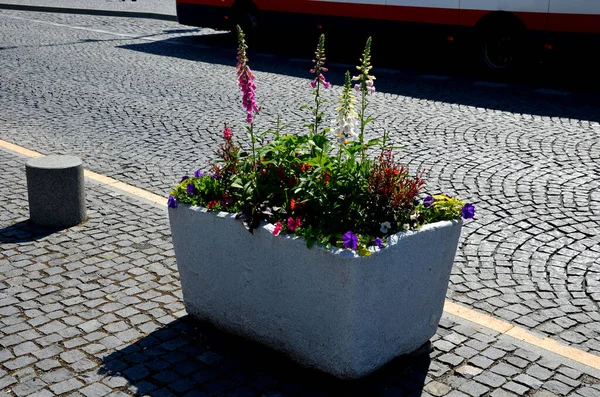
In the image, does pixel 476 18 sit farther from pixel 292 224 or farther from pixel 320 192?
pixel 292 224

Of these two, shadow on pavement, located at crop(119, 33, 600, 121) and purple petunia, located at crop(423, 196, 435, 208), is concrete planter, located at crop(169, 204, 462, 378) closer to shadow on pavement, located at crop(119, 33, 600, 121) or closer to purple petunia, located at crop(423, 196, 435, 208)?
purple petunia, located at crop(423, 196, 435, 208)

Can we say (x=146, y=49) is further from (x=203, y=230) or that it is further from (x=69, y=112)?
(x=203, y=230)

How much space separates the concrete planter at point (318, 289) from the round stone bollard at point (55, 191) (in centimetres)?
200

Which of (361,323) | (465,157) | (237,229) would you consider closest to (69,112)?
(465,157)

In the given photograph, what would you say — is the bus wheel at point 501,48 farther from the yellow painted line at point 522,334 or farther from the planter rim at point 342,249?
the planter rim at point 342,249

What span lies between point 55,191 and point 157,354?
2439 millimetres

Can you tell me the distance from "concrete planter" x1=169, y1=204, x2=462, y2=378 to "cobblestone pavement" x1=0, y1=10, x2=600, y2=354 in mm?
1018

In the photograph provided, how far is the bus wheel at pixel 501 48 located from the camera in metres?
13.2

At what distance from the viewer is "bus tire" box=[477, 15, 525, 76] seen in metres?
13.2

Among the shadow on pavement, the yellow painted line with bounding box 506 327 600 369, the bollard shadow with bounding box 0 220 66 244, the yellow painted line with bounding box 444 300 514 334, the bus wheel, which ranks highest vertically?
the bus wheel

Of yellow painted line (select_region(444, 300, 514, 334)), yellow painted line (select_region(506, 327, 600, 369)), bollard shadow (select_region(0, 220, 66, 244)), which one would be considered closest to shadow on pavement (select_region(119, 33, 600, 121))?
Result: yellow painted line (select_region(444, 300, 514, 334))

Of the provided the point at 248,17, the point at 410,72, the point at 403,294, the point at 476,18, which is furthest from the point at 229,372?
the point at 248,17

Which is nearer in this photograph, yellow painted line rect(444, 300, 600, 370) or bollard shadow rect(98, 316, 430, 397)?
bollard shadow rect(98, 316, 430, 397)

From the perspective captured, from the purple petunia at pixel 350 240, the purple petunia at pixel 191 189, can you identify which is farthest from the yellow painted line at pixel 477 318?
the purple petunia at pixel 191 189
